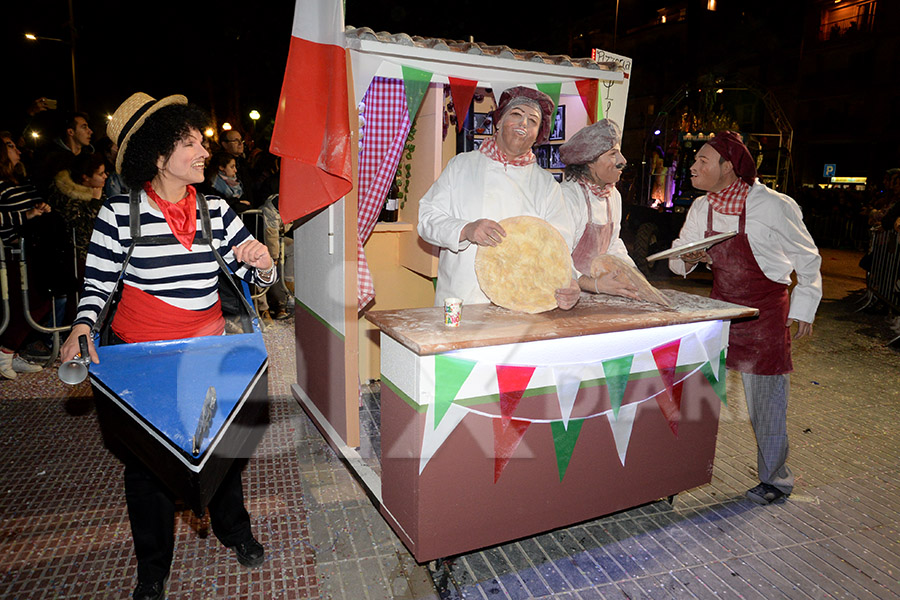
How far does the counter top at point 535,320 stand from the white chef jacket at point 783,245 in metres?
0.32

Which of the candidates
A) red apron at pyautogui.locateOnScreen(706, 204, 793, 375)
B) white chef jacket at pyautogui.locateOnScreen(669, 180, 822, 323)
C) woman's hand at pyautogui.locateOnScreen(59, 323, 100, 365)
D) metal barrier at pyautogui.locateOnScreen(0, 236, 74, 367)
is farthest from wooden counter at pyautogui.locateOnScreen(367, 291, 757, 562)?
metal barrier at pyautogui.locateOnScreen(0, 236, 74, 367)

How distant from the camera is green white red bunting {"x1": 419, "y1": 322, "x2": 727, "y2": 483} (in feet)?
7.70

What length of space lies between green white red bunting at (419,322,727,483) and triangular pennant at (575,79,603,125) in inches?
84.1

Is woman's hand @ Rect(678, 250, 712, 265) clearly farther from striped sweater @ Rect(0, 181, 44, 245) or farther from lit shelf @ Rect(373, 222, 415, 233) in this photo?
striped sweater @ Rect(0, 181, 44, 245)

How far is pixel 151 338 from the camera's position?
228cm

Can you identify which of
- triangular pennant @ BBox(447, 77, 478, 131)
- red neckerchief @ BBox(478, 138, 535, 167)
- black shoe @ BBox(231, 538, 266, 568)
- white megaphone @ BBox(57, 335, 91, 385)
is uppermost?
triangular pennant @ BBox(447, 77, 478, 131)

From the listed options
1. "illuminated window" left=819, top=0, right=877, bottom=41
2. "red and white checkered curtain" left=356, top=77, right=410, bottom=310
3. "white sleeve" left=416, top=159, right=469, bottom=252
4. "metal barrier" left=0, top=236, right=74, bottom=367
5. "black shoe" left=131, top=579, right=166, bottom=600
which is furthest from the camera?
"illuminated window" left=819, top=0, right=877, bottom=41

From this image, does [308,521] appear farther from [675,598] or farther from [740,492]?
[740,492]

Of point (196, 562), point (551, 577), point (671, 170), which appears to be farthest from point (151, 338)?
point (671, 170)

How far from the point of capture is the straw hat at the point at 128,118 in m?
2.24

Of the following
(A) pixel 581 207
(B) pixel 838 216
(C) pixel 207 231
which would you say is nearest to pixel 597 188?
(A) pixel 581 207

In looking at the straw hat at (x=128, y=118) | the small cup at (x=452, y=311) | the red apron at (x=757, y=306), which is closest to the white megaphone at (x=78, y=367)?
the straw hat at (x=128, y=118)

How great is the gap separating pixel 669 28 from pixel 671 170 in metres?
22.7

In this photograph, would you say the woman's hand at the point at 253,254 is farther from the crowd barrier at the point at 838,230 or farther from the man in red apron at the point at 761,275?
the crowd barrier at the point at 838,230
